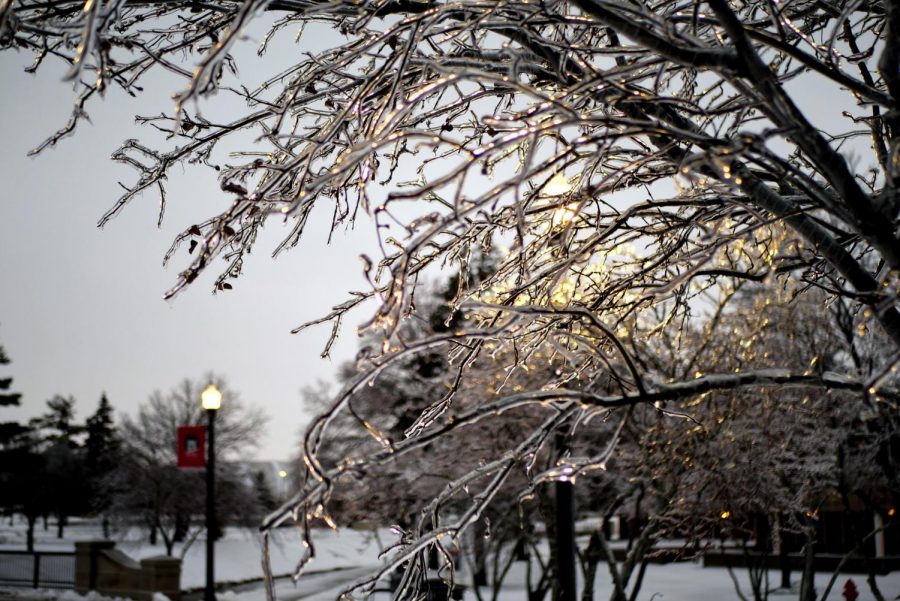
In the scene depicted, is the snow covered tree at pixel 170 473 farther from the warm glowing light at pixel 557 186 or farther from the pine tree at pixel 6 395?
the warm glowing light at pixel 557 186

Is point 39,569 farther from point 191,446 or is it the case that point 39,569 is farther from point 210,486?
point 210,486

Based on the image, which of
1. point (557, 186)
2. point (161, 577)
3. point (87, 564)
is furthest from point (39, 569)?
point (557, 186)

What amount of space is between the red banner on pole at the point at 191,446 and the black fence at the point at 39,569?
633 cm

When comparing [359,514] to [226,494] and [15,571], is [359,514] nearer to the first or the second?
[15,571]

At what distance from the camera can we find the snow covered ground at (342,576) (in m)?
20.1

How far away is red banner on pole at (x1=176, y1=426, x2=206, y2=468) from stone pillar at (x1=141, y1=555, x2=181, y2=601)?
392 cm

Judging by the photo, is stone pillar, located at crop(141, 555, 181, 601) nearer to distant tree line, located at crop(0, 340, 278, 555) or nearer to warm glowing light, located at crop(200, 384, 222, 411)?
warm glowing light, located at crop(200, 384, 222, 411)

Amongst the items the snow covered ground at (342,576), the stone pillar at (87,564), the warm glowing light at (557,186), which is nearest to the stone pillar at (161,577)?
the snow covered ground at (342,576)

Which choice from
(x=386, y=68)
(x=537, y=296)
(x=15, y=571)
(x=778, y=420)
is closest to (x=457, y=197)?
(x=386, y=68)

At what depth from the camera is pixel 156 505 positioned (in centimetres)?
3862

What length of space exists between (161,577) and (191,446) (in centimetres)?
459

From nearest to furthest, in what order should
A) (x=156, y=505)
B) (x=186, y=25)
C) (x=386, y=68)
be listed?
(x=386, y=68)
(x=186, y=25)
(x=156, y=505)

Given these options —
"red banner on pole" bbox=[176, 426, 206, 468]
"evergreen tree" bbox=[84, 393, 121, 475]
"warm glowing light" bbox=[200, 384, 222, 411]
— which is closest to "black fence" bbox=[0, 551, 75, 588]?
"red banner on pole" bbox=[176, 426, 206, 468]

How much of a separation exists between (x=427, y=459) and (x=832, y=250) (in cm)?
1479
